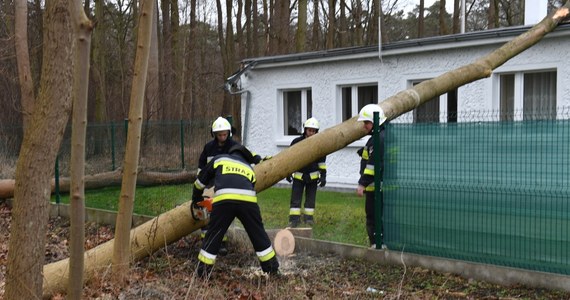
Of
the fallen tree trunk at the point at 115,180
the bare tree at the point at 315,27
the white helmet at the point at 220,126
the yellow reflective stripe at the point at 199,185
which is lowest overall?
the fallen tree trunk at the point at 115,180

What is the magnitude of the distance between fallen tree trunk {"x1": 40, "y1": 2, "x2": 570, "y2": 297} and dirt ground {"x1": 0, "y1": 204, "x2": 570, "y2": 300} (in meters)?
0.30

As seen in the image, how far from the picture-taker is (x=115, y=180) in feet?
43.2

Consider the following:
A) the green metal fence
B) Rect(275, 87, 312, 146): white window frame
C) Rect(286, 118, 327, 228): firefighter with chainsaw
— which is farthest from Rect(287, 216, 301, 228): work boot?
Rect(275, 87, 312, 146): white window frame

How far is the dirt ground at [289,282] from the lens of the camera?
5.21 meters

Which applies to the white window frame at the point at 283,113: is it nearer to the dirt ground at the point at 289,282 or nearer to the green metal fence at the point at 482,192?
the dirt ground at the point at 289,282

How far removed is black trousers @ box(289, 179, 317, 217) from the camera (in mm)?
9211

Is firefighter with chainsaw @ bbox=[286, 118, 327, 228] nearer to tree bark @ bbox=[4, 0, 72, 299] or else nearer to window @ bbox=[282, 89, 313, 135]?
window @ bbox=[282, 89, 313, 135]

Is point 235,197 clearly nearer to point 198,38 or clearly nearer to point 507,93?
point 507,93

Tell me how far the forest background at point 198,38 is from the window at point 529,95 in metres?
10.3

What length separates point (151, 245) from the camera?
7113 millimetres

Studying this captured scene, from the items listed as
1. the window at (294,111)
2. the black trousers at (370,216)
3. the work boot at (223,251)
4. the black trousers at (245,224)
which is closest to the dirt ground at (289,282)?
the work boot at (223,251)

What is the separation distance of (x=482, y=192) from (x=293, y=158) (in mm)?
2303

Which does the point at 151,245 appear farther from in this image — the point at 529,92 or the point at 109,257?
the point at 529,92

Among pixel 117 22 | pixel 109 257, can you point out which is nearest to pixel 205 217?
pixel 109 257
